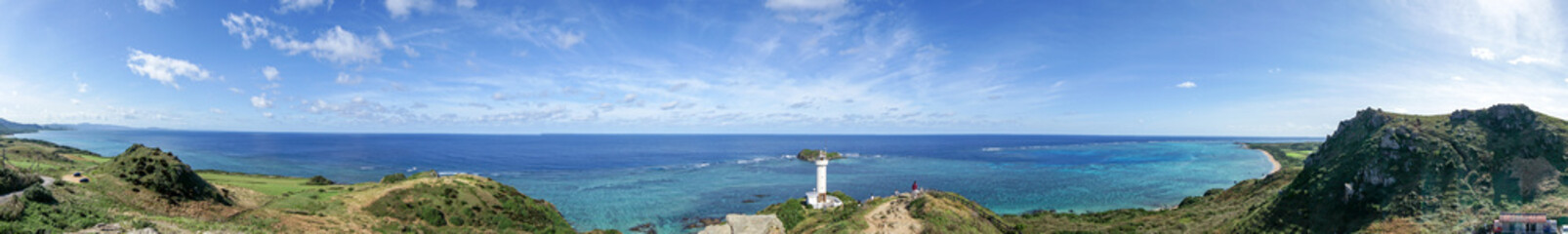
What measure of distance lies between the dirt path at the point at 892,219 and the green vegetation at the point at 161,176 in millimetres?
33173

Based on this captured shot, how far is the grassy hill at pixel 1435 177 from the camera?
23266mm

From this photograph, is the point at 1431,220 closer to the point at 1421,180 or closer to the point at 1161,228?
the point at 1421,180

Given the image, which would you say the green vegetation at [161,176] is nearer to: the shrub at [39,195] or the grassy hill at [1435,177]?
the shrub at [39,195]

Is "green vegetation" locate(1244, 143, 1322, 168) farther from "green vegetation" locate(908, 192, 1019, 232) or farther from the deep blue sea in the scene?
"green vegetation" locate(908, 192, 1019, 232)

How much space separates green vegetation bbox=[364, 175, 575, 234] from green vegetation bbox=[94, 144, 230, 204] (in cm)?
659

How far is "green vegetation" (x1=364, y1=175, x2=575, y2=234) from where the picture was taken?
31688 mm

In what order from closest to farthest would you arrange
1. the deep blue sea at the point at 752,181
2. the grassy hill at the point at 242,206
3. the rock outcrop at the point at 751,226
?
the grassy hill at the point at 242,206, the rock outcrop at the point at 751,226, the deep blue sea at the point at 752,181

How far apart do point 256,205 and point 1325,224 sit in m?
53.8

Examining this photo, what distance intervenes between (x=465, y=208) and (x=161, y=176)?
13222mm

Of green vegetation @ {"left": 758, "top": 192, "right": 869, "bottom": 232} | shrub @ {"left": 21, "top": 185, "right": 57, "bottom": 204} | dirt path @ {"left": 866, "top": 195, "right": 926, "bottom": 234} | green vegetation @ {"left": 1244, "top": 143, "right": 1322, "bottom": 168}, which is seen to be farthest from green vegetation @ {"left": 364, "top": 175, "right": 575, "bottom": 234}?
green vegetation @ {"left": 1244, "top": 143, "right": 1322, "bottom": 168}

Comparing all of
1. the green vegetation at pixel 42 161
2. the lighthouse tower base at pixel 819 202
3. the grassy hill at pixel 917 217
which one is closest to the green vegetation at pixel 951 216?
the grassy hill at pixel 917 217

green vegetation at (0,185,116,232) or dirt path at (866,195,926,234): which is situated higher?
green vegetation at (0,185,116,232)

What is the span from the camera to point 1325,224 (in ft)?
86.7

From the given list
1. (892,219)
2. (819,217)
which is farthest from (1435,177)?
(819,217)
